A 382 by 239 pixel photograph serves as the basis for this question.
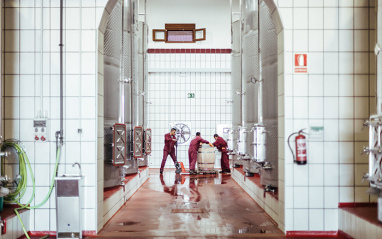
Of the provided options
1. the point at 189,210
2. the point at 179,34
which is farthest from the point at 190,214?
the point at 179,34

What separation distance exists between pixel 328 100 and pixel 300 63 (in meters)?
0.51

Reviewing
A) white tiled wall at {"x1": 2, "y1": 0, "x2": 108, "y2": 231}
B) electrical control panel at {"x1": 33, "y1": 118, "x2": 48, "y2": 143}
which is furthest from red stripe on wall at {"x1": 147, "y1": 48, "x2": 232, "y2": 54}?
electrical control panel at {"x1": 33, "y1": 118, "x2": 48, "y2": 143}

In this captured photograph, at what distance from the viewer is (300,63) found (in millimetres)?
4309

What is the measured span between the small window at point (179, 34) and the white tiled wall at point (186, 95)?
1.59 feet

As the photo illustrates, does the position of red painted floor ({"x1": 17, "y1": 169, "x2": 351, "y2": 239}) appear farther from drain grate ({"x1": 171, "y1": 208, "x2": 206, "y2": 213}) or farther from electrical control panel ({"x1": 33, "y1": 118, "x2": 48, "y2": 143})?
electrical control panel ({"x1": 33, "y1": 118, "x2": 48, "y2": 143})

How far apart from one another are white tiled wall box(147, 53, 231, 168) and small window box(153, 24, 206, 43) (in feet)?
1.59

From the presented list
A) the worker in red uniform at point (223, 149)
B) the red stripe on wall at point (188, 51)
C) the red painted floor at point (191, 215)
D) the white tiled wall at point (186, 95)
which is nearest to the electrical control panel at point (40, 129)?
the red painted floor at point (191, 215)

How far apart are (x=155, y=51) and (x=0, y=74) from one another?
9.00m

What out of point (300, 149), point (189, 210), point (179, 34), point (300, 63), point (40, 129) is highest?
point (179, 34)

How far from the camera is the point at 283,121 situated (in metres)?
4.35

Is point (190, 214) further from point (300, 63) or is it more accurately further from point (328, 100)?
point (300, 63)

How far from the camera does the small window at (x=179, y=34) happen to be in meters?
12.7

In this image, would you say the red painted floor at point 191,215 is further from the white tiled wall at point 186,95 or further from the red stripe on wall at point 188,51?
the red stripe on wall at point 188,51

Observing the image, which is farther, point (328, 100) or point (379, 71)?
point (328, 100)
